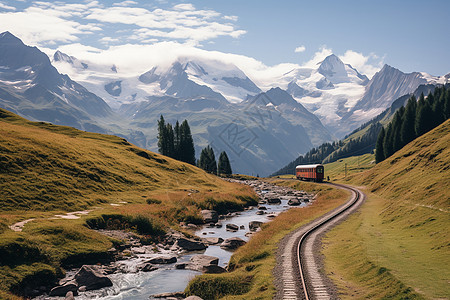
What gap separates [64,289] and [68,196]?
2806cm

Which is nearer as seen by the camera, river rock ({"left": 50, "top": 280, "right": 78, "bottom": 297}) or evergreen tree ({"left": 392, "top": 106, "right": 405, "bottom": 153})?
river rock ({"left": 50, "top": 280, "right": 78, "bottom": 297})

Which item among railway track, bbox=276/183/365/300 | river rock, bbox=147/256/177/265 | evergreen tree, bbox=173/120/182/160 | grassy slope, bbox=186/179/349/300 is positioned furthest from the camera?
evergreen tree, bbox=173/120/182/160

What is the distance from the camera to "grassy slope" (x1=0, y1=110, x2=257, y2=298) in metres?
27.7

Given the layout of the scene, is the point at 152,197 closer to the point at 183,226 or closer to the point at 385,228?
the point at 183,226

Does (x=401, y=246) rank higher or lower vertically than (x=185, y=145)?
lower

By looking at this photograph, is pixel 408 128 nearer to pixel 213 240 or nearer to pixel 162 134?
pixel 162 134

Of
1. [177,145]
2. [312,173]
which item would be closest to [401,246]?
[312,173]

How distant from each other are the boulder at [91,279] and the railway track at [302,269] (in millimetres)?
14619

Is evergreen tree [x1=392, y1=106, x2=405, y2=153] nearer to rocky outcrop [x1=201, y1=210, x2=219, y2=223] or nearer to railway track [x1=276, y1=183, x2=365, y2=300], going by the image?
rocky outcrop [x1=201, y1=210, x2=219, y2=223]

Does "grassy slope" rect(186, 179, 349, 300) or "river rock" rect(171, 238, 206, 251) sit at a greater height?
"grassy slope" rect(186, 179, 349, 300)

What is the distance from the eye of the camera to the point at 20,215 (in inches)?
1483

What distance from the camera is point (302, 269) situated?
25172 mm

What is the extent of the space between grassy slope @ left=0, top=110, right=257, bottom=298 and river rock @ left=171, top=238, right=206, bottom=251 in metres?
6.08

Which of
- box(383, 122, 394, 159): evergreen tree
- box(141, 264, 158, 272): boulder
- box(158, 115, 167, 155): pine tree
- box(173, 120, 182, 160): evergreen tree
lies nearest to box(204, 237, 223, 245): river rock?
box(141, 264, 158, 272): boulder
